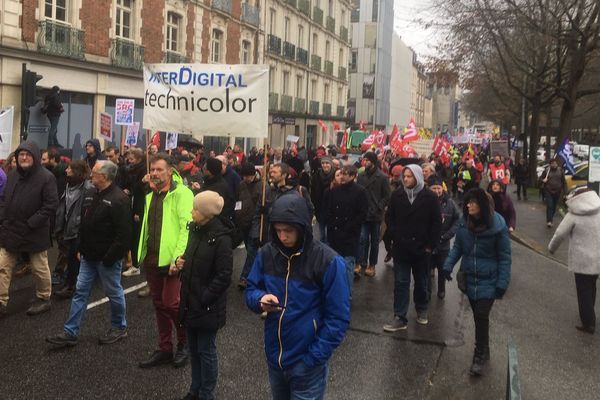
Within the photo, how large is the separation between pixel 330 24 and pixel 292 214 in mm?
43905

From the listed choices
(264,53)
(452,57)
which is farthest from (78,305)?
(264,53)

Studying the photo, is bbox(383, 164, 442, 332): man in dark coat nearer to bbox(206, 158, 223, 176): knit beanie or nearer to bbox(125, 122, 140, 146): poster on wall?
bbox(206, 158, 223, 176): knit beanie

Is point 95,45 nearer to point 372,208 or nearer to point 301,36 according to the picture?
point 372,208

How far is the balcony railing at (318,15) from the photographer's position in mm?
41631

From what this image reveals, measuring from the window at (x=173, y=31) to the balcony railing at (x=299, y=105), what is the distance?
50.7ft

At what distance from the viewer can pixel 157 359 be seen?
5012 mm

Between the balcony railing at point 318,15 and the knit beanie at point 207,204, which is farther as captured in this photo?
the balcony railing at point 318,15

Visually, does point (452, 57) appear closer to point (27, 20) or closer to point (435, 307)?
point (27, 20)

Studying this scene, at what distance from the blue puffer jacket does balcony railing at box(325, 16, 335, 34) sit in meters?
41.0

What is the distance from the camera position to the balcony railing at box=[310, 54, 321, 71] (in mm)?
41812

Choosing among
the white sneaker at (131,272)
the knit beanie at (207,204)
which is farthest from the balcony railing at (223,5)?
the knit beanie at (207,204)

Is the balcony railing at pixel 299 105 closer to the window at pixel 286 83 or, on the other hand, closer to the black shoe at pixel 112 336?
the window at pixel 286 83

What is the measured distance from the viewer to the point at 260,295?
10.5 feet

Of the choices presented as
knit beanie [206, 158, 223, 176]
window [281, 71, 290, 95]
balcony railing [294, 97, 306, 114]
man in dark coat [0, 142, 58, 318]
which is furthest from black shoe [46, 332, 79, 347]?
balcony railing [294, 97, 306, 114]
